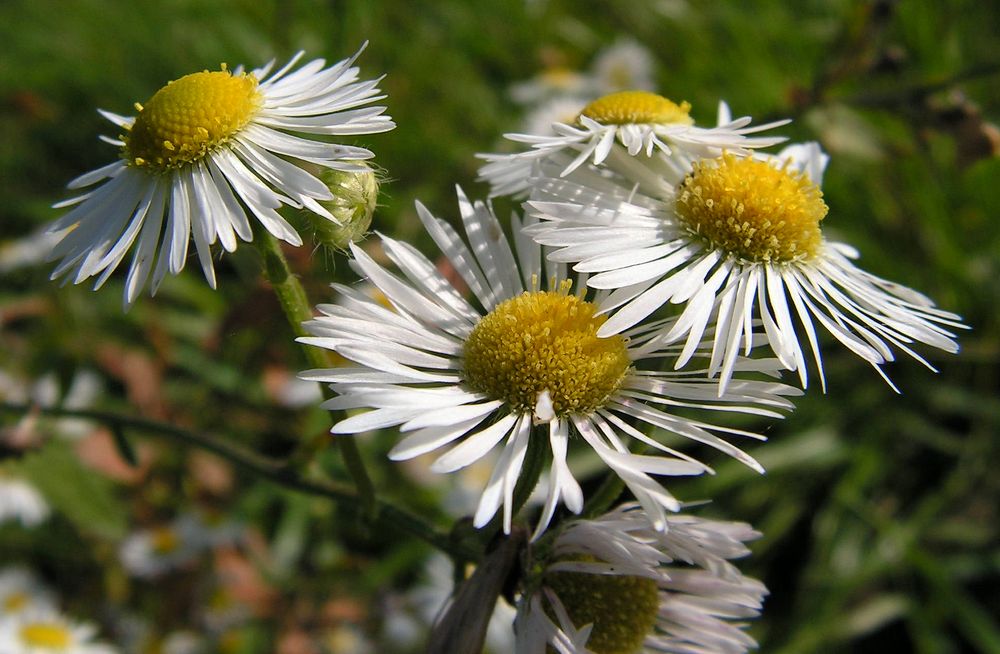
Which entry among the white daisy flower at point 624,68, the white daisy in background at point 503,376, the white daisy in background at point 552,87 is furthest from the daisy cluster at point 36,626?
the white daisy flower at point 624,68

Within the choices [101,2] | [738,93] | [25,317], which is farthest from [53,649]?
[101,2]

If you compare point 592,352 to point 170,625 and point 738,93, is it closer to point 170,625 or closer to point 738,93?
point 170,625

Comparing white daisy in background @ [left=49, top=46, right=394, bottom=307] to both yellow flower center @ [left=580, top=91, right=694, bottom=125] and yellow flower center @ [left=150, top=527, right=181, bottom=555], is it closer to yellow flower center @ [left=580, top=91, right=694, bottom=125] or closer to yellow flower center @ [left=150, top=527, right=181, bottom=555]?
yellow flower center @ [left=580, top=91, right=694, bottom=125]

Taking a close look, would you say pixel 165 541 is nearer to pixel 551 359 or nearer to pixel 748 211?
pixel 551 359

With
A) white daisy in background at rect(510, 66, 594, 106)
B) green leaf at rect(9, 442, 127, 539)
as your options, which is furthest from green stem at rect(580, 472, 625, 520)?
white daisy in background at rect(510, 66, 594, 106)

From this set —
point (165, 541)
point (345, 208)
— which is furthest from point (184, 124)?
point (165, 541)
